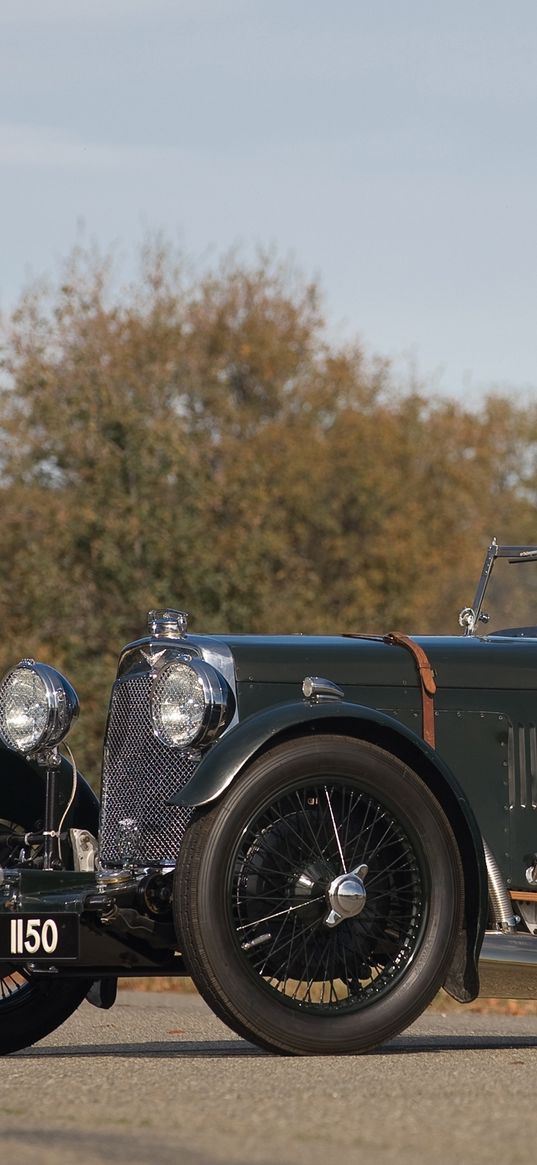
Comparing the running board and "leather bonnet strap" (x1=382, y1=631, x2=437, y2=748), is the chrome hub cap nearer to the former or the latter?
the running board

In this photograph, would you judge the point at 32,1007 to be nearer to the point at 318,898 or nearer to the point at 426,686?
the point at 318,898

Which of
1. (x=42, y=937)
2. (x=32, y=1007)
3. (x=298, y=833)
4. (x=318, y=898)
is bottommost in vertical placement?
(x=32, y=1007)

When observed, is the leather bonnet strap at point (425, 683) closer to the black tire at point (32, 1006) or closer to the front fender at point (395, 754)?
the front fender at point (395, 754)

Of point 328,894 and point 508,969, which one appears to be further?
point 508,969

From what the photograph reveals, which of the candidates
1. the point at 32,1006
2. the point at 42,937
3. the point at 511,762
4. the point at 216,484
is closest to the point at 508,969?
the point at 511,762

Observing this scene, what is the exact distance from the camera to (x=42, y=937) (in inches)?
219

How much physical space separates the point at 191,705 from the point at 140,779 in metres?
0.54

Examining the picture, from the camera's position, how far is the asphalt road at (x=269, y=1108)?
3646 mm

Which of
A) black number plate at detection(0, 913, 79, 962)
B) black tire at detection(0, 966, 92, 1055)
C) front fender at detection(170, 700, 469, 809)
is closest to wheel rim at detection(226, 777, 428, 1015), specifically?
front fender at detection(170, 700, 469, 809)

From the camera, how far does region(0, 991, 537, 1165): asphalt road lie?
144 inches

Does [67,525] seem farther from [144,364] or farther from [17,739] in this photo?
[17,739]

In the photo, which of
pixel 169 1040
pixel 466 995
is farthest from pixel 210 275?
pixel 466 995

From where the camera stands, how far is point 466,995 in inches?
228

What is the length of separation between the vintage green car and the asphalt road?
283 millimetres
